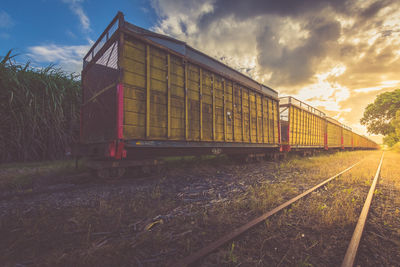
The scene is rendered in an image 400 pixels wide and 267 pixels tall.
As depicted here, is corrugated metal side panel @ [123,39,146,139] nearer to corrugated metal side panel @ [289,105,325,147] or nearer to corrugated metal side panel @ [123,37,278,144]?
corrugated metal side panel @ [123,37,278,144]

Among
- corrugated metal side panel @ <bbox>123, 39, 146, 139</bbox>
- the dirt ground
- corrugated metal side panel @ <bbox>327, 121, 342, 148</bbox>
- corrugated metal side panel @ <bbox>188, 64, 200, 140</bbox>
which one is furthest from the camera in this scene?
corrugated metal side panel @ <bbox>327, 121, 342, 148</bbox>

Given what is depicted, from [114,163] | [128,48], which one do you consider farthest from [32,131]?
[128,48]

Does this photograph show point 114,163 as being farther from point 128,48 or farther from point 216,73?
point 216,73

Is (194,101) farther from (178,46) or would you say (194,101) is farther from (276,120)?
(276,120)

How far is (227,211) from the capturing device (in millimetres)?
2855

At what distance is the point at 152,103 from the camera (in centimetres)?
480

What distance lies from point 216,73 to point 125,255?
6.19m

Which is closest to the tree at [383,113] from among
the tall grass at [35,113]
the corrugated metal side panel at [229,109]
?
the corrugated metal side panel at [229,109]

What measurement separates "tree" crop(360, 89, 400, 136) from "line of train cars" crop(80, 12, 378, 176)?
39609 millimetres

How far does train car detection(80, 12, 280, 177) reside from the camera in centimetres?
437

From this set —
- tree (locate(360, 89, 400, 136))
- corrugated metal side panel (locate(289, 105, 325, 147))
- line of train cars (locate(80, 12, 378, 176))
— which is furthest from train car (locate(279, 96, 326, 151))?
tree (locate(360, 89, 400, 136))

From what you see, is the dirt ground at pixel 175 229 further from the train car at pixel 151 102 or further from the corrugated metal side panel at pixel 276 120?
the corrugated metal side panel at pixel 276 120

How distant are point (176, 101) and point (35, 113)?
558 cm

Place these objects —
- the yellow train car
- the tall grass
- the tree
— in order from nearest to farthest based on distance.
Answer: the tall grass, the yellow train car, the tree
